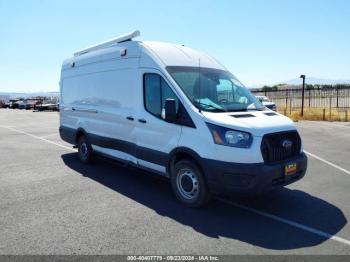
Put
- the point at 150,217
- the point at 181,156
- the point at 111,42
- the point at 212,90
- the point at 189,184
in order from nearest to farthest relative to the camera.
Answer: the point at 150,217
the point at 189,184
the point at 181,156
the point at 212,90
the point at 111,42

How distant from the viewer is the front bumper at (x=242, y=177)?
494 centimetres

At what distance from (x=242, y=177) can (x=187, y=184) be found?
1024 millimetres

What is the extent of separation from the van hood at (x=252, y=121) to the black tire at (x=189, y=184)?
802mm

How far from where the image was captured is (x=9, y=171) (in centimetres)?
819

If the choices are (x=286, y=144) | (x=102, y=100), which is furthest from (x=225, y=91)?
(x=102, y=100)

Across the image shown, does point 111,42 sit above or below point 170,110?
above

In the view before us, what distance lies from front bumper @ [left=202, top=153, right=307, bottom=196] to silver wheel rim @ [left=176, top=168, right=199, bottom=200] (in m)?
0.34

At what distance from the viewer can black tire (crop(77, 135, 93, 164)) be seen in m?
8.63

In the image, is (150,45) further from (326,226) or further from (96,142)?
(326,226)

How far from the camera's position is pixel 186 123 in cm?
552

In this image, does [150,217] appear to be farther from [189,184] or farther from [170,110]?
[170,110]

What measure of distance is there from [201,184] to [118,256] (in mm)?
1834

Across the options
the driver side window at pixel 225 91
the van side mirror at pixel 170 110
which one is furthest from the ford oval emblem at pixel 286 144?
the van side mirror at pixel 170 110

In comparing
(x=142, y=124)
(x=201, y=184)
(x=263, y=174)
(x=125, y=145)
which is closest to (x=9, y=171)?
(x=125, y=145)
